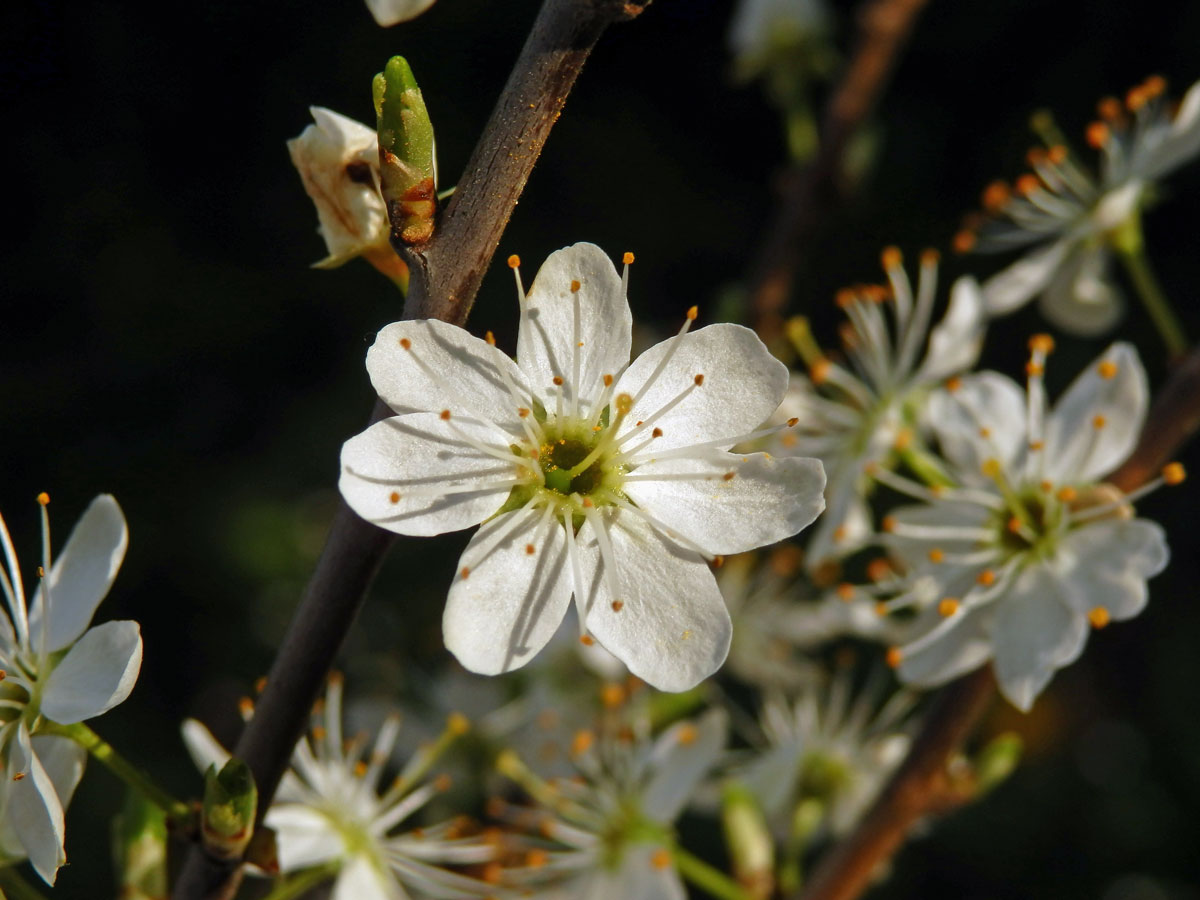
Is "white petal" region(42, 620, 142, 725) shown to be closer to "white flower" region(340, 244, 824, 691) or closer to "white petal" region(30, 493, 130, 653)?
"white petal" region(30, 493, 130, 653)

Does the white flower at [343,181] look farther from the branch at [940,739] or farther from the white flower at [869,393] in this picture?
the branch at [940,739]

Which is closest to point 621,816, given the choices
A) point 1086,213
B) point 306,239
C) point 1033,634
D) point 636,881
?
point 636,881

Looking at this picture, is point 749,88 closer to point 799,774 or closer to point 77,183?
point 77,183

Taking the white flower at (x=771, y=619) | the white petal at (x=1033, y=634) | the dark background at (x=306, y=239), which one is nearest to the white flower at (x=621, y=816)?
the white petal at (x=1033, y=634)

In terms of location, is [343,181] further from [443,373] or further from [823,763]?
[823,763]

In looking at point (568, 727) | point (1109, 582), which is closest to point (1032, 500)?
point (1109, 582)
